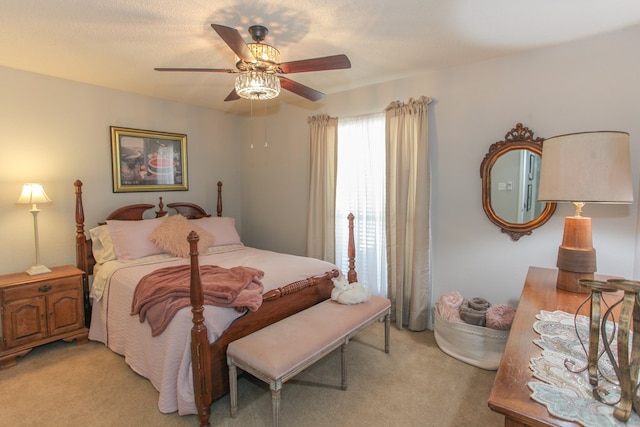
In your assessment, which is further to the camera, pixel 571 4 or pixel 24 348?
pixel 24 348

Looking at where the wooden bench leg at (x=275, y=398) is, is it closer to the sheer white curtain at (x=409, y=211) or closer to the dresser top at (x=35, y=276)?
the sheer white curtain at (x=409, y=211)

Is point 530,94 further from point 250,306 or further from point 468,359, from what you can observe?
point 250,306

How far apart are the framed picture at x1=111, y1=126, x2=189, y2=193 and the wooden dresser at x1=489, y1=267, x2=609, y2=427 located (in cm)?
393

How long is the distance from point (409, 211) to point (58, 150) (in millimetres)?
3590

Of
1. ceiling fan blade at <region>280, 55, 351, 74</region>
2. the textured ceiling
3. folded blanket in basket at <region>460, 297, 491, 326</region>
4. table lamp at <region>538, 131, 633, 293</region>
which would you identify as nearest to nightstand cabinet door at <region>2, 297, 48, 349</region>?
the textured ceiling

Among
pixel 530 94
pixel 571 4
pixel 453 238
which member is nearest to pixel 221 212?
pixel 453 238

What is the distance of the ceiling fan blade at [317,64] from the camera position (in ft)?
6.46

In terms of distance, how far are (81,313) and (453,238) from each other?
11.7 ft

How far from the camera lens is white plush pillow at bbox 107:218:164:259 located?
3.19m

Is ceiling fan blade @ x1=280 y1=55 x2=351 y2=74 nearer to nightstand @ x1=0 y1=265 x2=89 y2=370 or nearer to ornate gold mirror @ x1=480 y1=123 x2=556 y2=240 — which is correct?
ornate gold mirror @ x1=480 y1=123 x2=556 y2=240

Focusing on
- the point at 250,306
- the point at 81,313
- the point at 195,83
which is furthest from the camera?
the point at 195,83

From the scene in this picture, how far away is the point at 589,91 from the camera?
2434 millimetres

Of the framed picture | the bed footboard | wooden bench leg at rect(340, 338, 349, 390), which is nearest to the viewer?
the bed footboard

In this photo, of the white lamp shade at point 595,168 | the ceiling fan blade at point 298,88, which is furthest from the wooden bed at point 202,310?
the white lamp shade at point 595,168
